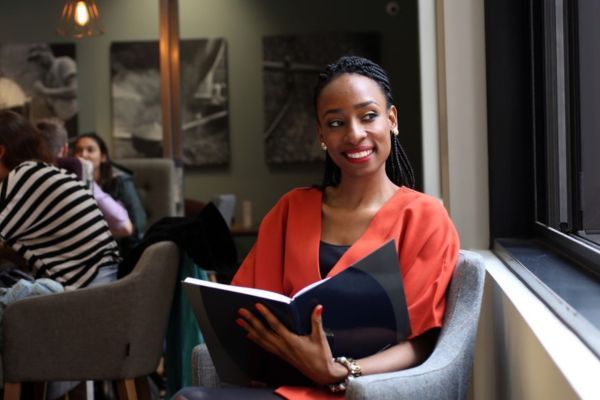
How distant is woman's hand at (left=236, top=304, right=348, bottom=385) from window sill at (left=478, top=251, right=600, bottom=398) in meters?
0.35

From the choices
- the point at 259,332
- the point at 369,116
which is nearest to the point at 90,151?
the point at 369,116

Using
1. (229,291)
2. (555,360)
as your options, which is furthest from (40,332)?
(555,360)

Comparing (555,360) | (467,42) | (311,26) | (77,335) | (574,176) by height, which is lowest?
(77,335)

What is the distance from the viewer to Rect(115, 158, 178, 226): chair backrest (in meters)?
A: 5.27

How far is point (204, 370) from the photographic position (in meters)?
1.97

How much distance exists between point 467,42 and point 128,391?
4.83ft

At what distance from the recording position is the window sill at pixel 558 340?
1165 millimetres

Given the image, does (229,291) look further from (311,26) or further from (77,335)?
(311,26)

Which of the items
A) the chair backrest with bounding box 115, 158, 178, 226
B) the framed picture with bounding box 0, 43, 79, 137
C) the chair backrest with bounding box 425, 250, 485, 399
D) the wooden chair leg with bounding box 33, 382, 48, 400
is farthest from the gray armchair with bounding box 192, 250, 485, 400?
the framed picture with bounding box 0, 43, 79, 137

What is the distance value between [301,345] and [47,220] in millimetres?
1709

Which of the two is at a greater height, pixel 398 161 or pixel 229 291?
pixel 398 161

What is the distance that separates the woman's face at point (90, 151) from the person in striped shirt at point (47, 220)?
182cm

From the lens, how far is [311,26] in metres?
6.42

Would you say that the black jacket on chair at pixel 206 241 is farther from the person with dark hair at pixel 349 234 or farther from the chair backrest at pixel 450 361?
the chair backrest at pixel 450 361
